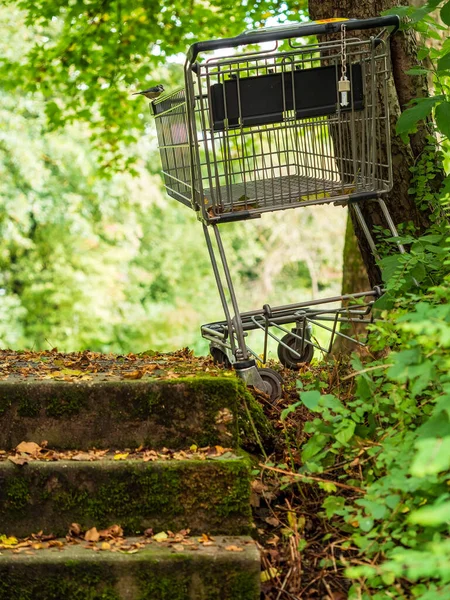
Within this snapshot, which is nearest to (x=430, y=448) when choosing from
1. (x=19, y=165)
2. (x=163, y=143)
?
(x=163, y=143)

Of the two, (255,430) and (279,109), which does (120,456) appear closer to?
(255,430)

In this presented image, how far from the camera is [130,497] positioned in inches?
114

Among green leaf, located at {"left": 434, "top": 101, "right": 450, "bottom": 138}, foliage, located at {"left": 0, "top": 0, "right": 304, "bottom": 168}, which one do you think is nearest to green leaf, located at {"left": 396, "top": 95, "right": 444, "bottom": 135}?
green leaf, located at {"left": 434, "top": 101, "right": 450, "bottom": 138}

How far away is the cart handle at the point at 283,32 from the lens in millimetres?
3568

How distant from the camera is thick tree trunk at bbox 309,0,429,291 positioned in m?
4.59

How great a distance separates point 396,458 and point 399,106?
268cm

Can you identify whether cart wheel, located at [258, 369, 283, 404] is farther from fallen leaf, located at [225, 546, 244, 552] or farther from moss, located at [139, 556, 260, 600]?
moss, located at [139, 556, 260, 600]

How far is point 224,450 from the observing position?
Answer: 3064 millimetres

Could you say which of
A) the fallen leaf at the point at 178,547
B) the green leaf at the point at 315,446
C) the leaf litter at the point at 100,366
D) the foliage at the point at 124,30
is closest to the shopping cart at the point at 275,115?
the leaf litter at the point at 100,366

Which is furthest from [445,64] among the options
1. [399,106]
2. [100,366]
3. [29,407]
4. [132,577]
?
[132,577]

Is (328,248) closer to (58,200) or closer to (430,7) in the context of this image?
(58,200)

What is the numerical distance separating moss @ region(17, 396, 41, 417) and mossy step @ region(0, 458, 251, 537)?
31 cm

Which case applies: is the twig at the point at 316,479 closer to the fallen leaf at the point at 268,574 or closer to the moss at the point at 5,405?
the fallen leaf at the point at 268,574

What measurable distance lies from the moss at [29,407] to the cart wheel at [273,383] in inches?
41.3
